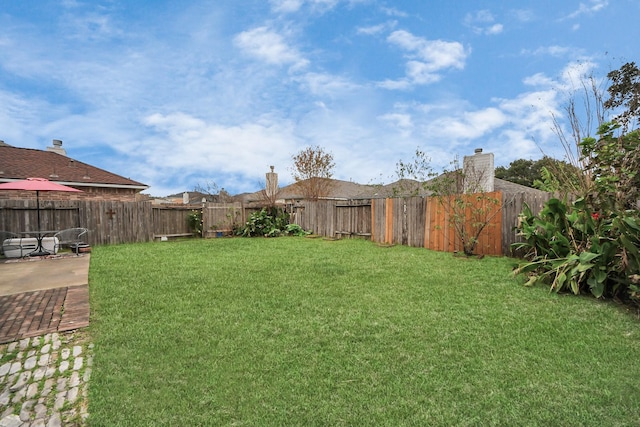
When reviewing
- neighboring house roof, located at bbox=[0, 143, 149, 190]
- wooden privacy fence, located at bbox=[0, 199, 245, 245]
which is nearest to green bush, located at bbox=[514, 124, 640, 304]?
wooden privacy fence, located at bbox=[0, 199, 245, 245]

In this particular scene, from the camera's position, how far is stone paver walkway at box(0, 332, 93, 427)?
6.18ft

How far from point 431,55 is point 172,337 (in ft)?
27.3

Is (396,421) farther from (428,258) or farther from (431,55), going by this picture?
(431,55)

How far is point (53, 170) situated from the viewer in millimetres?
13070

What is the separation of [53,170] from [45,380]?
14.7 m

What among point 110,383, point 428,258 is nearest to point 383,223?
point 428,258

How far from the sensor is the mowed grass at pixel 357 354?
184 cm

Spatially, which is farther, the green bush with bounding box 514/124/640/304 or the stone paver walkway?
the green bush with bounding box 514/124/640/304

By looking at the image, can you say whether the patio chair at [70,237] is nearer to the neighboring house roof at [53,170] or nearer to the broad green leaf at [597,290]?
the neighboring house roof at [53,170]

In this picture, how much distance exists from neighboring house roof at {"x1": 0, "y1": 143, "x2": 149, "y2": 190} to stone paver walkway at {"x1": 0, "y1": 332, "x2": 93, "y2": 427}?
491 inches

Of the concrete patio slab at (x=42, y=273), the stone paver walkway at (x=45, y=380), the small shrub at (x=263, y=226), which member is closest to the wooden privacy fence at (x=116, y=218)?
the small shrub at (x=263, y=226)

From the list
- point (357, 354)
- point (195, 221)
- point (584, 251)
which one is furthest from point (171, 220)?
point (584, 251)

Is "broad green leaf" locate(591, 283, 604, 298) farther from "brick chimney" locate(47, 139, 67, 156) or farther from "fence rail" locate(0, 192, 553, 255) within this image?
"brick chimney" locate(47, 139, 67, 156)

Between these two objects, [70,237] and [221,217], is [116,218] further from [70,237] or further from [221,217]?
[221,217]
